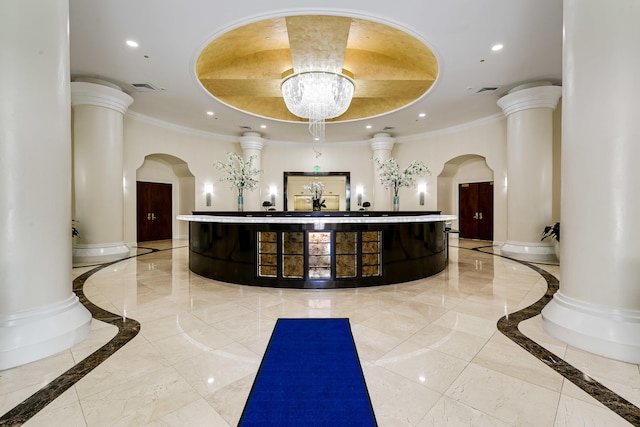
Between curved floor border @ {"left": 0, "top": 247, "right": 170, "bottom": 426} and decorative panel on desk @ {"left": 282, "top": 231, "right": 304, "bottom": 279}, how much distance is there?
1992 millimetres

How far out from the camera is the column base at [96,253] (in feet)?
20.8

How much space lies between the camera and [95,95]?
6332 millimetres

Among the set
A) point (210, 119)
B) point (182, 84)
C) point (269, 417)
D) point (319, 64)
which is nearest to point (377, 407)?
point (269, 417)

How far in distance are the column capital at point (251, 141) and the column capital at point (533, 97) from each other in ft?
26.3

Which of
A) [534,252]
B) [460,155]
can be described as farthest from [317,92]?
[460,155]

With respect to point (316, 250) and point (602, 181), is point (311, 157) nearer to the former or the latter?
point (316, 250)

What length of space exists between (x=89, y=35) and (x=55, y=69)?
311 centimetres

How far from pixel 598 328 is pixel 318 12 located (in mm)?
4921

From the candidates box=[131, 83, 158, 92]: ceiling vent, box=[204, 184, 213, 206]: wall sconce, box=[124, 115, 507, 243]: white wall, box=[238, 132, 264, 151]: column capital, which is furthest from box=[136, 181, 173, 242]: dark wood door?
box=[131, 83, 158, 92]: ceiling vent

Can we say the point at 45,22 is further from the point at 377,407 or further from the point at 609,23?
the point at 609,23

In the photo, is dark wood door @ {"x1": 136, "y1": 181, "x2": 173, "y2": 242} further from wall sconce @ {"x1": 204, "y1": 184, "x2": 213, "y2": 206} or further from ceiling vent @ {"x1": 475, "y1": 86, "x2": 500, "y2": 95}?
ceiling vent @ {"x1": 475, "y1": 86, "x2": 500, "y2": 95}

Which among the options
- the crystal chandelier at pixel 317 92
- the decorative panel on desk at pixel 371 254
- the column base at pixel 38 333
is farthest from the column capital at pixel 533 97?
the column base at pixel 38 333

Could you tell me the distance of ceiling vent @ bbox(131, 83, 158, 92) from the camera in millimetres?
6511

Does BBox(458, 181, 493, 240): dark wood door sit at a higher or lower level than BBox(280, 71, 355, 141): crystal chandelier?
lower
